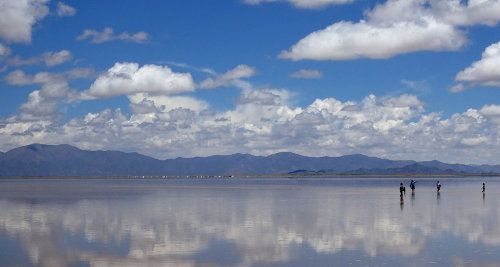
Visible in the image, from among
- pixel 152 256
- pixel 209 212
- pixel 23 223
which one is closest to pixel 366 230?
pixel 152 256

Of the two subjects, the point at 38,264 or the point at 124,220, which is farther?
the point at 124,220

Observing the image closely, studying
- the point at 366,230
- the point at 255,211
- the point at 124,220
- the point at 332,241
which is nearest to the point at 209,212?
the point at 255,211

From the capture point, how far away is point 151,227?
36062mm

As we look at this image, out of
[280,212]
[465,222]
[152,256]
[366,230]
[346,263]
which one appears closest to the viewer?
[346,263]

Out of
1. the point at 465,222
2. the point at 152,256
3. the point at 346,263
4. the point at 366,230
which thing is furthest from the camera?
the point at 465,222

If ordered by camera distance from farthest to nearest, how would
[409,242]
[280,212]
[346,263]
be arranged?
1. [280,212]
2. [409,242]
3. [346,263]

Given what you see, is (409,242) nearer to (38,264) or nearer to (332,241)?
(332,241)

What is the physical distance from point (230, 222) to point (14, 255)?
15.4m

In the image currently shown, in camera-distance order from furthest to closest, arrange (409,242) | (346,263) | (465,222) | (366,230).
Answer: (465,222)
(366,230)
(409,242)
(346,263)

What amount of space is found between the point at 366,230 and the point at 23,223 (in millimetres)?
19840

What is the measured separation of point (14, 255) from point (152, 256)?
5.40 m

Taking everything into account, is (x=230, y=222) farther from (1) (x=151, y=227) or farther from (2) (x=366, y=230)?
(2) (x=366, y=230)

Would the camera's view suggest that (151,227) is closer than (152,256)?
No

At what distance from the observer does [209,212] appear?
156ft
